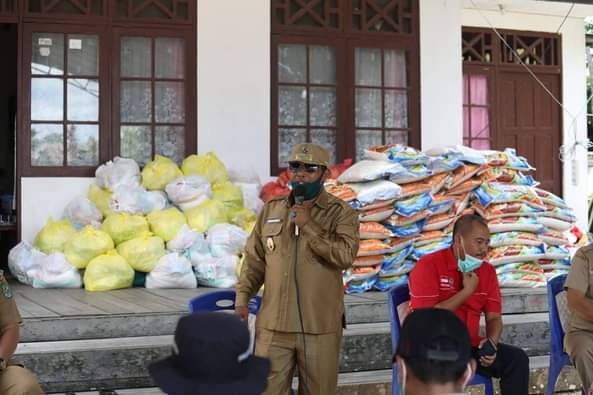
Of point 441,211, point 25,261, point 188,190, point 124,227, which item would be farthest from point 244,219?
point 25,261

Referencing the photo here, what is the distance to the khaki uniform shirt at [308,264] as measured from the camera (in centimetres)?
378

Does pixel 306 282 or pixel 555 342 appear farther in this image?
pixel 555 342

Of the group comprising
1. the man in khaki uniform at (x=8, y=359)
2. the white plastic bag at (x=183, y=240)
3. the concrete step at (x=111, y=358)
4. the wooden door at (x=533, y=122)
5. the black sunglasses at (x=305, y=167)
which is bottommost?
the concrete step at (x=111, y=358)

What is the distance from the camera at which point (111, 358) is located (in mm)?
4895

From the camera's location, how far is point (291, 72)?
8.91 metres

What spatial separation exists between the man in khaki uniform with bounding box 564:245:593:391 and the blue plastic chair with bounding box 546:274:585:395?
136 mm

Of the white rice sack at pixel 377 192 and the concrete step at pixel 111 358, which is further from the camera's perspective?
the white rice sack at pixel 377 192

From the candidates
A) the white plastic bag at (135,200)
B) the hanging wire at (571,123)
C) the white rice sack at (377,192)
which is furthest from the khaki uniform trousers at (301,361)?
the hanging wire at (571,123)

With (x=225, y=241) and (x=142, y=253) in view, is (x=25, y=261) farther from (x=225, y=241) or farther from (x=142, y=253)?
(x=225, y=241)

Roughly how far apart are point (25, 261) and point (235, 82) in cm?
288

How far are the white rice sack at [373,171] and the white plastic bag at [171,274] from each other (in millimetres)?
1607

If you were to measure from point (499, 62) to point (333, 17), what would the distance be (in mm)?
3212

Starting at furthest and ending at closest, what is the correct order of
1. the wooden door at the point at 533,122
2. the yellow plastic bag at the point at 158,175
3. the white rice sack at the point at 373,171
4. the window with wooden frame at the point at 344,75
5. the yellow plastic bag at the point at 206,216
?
1. the wooden door at the point at 533,122
2. the window with wooden frame at the point at 344,75
3. the yellow plastic bag at the point at 158,175
4. the yellow plastic bag at the point at 206,216
5. the white rice sack at the point at 373,171

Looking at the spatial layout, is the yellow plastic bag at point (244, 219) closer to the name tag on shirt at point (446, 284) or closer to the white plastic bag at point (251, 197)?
the white plastic bag at point (251, 197)
